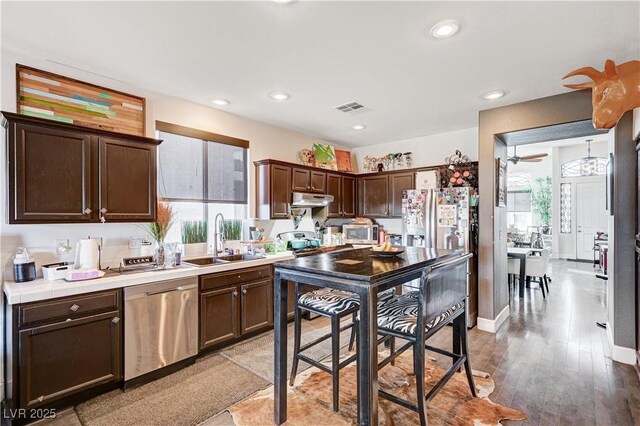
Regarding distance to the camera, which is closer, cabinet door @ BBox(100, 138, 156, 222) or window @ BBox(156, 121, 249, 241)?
cabinet door @ BBox(100, 138, 156, 222)

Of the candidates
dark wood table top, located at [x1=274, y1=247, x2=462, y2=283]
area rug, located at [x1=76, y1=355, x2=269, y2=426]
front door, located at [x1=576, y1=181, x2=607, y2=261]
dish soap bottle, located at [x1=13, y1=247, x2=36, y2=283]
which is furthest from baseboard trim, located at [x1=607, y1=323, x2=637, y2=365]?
front door, located at [x1=576, y1=181, x2=607, y2=261]

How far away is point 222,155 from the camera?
396cm

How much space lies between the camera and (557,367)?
2.83m

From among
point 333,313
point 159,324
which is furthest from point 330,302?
point 159,324

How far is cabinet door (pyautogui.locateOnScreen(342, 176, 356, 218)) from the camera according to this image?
538cm

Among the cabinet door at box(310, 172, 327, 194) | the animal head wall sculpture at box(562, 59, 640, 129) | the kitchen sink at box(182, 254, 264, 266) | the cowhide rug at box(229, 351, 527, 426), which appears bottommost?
the cowhide rug at box(229, 351, 527, 426)

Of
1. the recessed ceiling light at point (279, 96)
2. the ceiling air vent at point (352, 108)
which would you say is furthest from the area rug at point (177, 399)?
the ceiling air vent at point (352, 108)

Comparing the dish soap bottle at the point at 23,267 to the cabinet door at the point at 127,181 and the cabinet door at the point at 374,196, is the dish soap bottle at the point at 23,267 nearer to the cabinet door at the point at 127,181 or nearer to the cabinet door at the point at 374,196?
the cabinet door at the point at 127,181

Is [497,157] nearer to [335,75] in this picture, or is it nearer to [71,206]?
[335,75]

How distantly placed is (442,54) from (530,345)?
3.09m

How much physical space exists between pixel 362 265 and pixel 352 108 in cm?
245

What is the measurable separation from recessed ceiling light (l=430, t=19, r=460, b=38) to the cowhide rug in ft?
8.81

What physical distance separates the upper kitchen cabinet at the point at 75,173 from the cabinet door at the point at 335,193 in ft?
9.08

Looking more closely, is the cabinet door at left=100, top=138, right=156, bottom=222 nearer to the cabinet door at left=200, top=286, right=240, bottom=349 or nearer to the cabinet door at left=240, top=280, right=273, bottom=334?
the cabinet door at left=200, top=286, right=240, bottom=349
